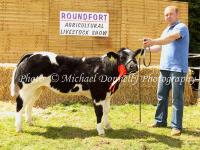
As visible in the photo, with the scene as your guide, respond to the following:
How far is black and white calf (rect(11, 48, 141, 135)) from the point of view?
656 centimetres

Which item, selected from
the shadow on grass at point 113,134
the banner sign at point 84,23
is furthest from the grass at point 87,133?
the banner sign at point 84,23

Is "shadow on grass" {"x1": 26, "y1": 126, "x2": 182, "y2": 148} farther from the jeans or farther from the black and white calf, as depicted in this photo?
the jeans

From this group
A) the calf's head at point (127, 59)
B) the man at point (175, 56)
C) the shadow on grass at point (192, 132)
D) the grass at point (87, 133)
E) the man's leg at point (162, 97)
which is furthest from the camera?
the man's leg at point (162, 97)

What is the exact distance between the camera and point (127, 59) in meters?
6.50

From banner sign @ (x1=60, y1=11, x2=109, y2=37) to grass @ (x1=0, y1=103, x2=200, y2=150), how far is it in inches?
132

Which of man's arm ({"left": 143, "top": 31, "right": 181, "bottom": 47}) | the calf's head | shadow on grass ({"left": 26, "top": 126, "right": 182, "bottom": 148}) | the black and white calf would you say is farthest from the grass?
man's arm ({"left": 143, "top": 31, "right": 181, "bottom": 47})

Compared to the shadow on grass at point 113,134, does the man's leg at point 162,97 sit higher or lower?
higher

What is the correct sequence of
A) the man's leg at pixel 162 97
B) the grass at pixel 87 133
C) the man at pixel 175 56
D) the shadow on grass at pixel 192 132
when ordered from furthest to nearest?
the man's leg at pixel 162 97 → the shadow on grass at pixel 192 132 → the man at pixel 175 56 → the grass at pixel 87 133

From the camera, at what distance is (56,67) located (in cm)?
668

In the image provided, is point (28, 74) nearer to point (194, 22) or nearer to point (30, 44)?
point (30, 44)

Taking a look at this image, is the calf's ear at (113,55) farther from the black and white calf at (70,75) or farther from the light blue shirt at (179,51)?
the light blue shirt at (179,51)

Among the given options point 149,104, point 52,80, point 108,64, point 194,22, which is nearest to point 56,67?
point 52,80

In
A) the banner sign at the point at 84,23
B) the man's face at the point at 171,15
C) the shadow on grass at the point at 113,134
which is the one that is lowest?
the shadow on grass at the point at 113,134

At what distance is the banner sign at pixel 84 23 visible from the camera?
11.7 meters
